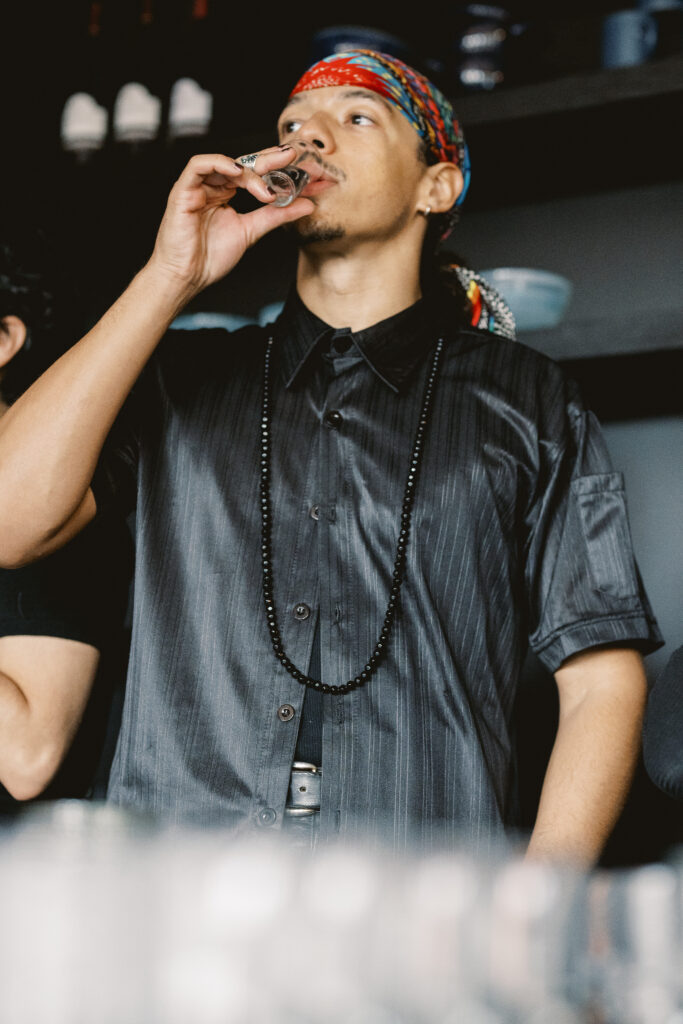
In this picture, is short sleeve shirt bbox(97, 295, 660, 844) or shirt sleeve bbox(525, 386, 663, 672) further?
shirt sleeve bbox(525, 386, 663, 672)

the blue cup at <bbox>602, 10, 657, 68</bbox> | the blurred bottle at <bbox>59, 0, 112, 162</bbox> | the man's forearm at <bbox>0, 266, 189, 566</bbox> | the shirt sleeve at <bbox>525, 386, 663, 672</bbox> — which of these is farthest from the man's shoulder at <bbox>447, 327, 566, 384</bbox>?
the blurred bottle at <bbox>59, 0, 112, 162</bbox>

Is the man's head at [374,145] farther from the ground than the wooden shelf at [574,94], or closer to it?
closer to it

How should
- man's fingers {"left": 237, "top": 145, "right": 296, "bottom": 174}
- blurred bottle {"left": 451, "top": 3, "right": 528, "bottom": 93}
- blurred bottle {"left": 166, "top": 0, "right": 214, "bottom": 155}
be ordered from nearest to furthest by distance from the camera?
man's fingers {"left": 237, "top": 145, "right": 296, "bottom": 174} → blurred bottle {"left": 451, "top": 3, "right": 528, "bottom": 93} → blurred bottle {"left": 166, "top": 0, "right": 214, "bottom": 155}

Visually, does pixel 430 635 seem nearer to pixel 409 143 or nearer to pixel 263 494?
pixel 263 494

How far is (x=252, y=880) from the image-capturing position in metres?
0.48

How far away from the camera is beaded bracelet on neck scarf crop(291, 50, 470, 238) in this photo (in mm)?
1608

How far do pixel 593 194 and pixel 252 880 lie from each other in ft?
6.92

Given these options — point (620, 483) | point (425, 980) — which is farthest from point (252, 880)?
point (620, 483)

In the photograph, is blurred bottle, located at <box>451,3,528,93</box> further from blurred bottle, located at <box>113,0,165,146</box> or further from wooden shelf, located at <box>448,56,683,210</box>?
blurred bottle, located at <box>113,0,165,146</box>

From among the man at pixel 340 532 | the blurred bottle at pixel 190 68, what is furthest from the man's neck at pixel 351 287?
the blurred bottle at pixel 190 68

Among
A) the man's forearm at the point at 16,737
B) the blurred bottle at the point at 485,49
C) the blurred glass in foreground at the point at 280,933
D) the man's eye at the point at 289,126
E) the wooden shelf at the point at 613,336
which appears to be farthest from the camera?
the blurred bottle at the point at 485,49

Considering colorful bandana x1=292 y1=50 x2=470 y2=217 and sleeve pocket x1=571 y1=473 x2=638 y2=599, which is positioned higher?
colorful bandana x1=292 y1=50 x2=470 y2=217

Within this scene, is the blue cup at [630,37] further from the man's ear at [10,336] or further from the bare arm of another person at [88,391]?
the man's ear at [10,336]

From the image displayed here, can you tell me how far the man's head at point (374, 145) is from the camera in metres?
1.51
